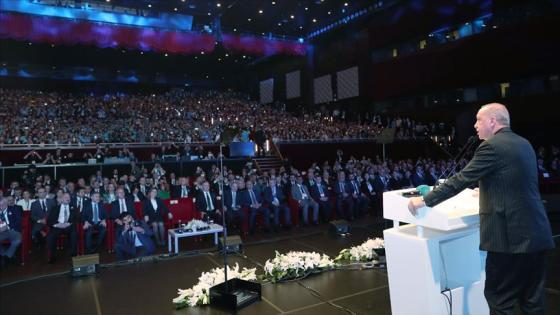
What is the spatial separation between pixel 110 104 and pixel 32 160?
634 cm

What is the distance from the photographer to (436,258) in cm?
231

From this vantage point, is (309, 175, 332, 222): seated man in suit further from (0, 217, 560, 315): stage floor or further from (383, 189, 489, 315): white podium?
(383, 189, 489, 315): white podium

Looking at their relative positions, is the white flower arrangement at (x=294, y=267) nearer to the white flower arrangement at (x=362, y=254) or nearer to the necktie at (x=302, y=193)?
the white flower arrangement at (x=362, y=254)

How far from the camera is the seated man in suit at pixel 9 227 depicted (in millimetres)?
5590

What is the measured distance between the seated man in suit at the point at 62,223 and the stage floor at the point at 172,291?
1.89ft

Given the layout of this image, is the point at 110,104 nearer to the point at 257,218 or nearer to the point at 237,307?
the point at 257,218

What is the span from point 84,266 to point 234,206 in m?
3.33

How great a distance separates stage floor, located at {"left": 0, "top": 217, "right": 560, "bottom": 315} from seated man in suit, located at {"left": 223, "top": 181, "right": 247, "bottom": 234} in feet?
6.12

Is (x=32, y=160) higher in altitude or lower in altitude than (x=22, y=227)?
higher

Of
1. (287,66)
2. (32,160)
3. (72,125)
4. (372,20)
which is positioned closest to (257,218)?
(32,160)

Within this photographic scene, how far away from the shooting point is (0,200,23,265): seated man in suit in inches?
220

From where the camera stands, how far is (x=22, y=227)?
594 cm

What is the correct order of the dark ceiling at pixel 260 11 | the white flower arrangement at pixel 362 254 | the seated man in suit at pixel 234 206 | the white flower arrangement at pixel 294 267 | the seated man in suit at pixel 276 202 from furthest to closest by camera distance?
the dark ceiling at pixel 260 11
the seated man in suit at pixel 276 202
the seated man in suit at pixel 234 206
the white flower arrangement at pixel 362 254
the white flower arrangement at pixel 294 267

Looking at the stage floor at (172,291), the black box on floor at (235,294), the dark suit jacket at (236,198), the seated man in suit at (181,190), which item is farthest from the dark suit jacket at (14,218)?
the black box on floor at (235,294)
